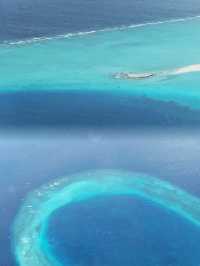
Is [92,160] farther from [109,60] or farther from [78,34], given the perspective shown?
[78,34]

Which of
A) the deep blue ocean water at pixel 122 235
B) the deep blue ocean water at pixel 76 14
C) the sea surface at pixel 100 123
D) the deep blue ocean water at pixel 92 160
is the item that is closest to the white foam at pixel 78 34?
the sea surface at pixel 100 123

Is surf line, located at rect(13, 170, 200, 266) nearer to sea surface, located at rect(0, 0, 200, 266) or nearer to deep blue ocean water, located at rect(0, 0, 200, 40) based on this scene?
sea surface, located at rect(0, 0, 200, 266)

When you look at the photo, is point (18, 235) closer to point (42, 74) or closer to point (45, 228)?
point (45, 228)

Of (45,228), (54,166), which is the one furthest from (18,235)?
(54,166)

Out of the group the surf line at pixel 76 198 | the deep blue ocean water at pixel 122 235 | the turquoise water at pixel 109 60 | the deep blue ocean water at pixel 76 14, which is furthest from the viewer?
the deep blue ocean water at pixel 76 14

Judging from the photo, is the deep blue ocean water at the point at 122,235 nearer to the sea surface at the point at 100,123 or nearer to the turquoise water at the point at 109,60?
the sea surface at the point at 100,123

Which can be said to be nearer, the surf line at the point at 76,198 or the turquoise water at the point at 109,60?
the surf line at the point at 76,198

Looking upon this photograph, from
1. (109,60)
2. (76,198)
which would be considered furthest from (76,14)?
(76,198)
